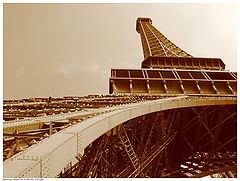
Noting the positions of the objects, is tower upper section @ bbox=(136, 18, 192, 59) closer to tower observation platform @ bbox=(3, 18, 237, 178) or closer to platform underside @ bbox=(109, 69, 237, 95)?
tower observation platform @ bbox=(3, 18, 237, 178)

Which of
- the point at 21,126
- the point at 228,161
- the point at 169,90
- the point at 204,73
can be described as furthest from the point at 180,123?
the point at 21,126

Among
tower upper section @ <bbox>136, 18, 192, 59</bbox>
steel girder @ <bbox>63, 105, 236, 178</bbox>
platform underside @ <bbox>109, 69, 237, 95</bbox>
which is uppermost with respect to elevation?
tower upper section @ <bbox>136, 18, 192, 59</bbox>

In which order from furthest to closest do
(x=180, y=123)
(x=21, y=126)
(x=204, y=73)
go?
(x=204, y=73) < (x=180, y=123) < (x=21, y=126)

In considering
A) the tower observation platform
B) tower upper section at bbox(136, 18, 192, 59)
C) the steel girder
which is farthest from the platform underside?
tower upper section at bbox(136, 18, 192, 59)

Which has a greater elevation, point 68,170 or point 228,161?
point 68,170

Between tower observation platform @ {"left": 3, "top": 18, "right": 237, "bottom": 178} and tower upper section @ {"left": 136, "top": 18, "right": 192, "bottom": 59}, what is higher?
tower upper section @ {"left": 136, "top": 18, "right": 192, "bottom": 59}

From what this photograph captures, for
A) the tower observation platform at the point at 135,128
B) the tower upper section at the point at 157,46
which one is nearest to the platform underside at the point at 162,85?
the tower observation platform at the point at 135,128

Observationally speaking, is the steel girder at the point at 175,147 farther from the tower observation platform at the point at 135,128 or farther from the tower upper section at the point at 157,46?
the tower upper section at the point at 157,46

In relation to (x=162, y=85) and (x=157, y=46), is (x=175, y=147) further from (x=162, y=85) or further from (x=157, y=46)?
(x=157, y=46)

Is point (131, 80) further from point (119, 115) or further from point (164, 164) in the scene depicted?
point (119, 115)
